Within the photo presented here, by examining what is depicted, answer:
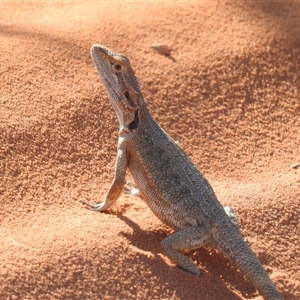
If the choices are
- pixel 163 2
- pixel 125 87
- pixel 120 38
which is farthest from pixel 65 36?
pixel 125 87

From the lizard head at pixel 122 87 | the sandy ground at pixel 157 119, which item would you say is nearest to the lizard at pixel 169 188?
the lizard head at pixel 122 87

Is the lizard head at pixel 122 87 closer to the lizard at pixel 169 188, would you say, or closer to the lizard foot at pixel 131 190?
the lizard at pixel 169 188

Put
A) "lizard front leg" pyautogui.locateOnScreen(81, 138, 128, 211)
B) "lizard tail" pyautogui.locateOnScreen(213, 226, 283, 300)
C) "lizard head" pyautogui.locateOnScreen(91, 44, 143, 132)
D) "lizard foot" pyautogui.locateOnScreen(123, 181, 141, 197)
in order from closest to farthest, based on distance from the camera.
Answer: "lizard tail" pyautogui.locateOnScreen(213, 226, 283, 300), "lizard front leg" pyautogui.locateOnScreen(81, 138, 128, 211), "lizard head" pyautogui.locateOnScreen(91, 44, 143, 132), "lizard foot" pyautogui.locateOnScreen(123, 181, 141, 197)

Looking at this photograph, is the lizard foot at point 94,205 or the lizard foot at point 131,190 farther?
the lizard foot at point 131,190

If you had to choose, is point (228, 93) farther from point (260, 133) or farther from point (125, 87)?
point (125, 87)

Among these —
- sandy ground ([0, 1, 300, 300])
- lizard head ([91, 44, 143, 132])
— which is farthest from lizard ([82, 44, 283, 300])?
sandy ground ([0, 1, 300, 300])

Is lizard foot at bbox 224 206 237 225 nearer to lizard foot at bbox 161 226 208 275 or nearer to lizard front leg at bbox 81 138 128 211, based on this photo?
lizard foot at bbox 161 226 208 275

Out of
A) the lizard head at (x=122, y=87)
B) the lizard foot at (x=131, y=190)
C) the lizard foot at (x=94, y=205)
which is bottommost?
the lizard foot at (x=131, y=190)
